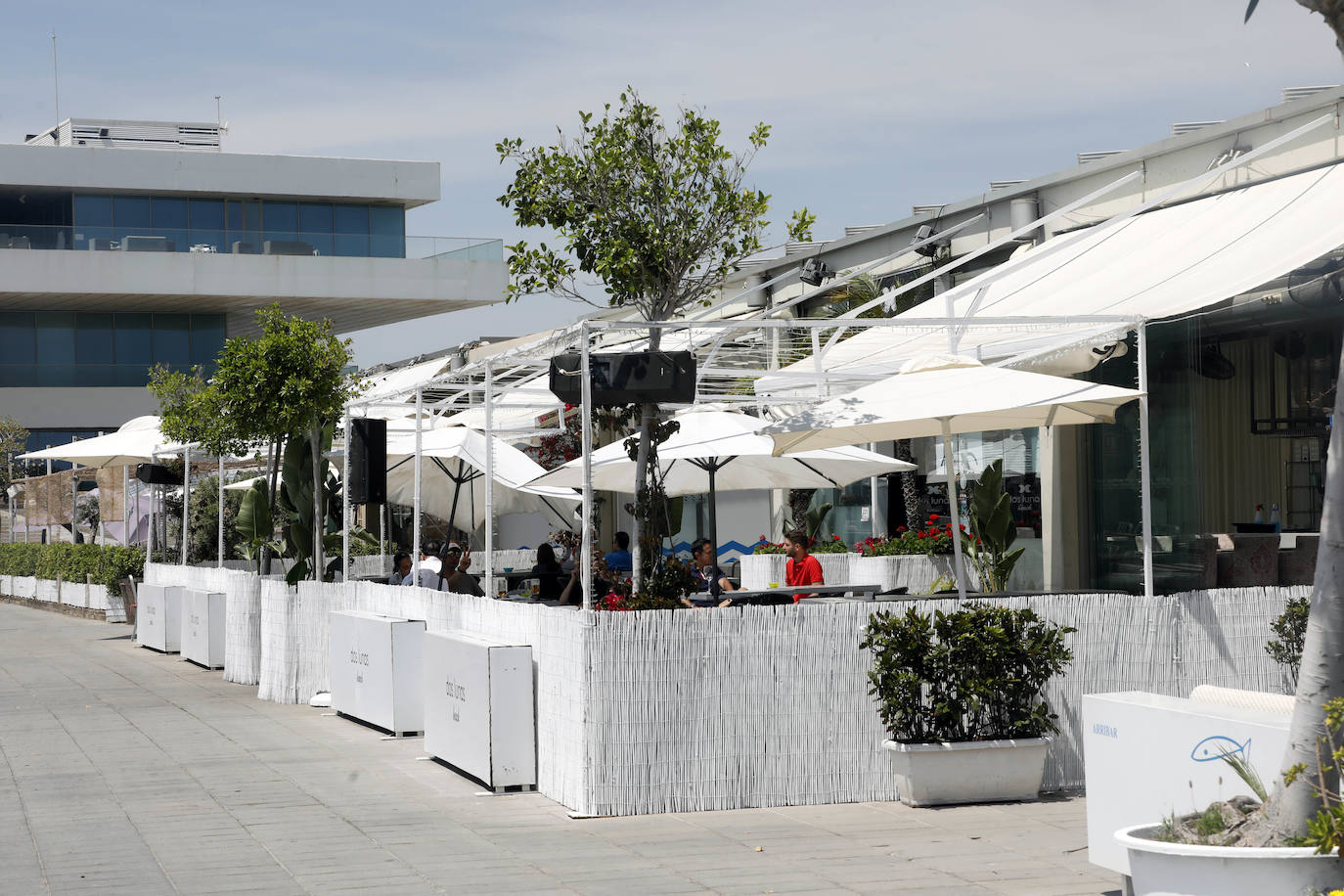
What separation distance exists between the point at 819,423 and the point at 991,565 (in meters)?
6.44

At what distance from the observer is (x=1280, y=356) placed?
12.9 meters

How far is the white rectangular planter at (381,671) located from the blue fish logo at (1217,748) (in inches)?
289

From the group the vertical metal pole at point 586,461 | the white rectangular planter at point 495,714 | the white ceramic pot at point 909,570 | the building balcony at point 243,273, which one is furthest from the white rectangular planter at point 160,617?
the building balcony at point 243,273

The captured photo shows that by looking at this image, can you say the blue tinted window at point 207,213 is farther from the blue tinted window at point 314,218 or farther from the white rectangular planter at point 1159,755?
the white rectangular planter at point 1159,755

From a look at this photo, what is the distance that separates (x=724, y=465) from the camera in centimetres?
1512

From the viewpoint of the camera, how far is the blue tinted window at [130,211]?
5041cm

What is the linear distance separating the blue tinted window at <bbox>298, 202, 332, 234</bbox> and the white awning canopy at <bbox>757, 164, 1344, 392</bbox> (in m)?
40.4

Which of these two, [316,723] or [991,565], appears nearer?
[316,723]

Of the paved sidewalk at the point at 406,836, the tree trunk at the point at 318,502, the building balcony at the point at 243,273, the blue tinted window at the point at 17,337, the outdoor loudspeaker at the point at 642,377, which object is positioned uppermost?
the building balcony at the point at 243,273

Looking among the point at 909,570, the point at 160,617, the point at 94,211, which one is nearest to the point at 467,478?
the point at 909,570

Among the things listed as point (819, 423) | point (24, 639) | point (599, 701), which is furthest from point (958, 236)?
point (24, 639)

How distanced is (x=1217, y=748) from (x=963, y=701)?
120 inches

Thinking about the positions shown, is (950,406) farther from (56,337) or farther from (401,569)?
(56,337)

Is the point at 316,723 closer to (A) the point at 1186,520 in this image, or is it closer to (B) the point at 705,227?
(B) the point at 705,227
